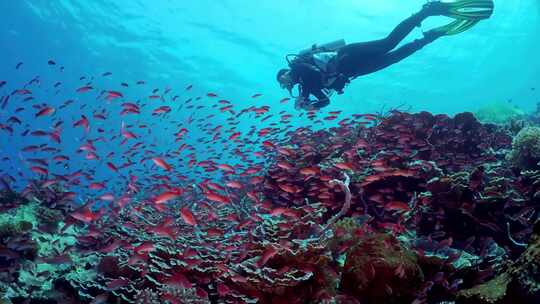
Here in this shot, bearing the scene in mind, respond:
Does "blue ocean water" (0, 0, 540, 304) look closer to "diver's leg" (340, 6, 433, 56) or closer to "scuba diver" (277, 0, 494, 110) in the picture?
"scuba diver" (277, 0, 494, 110)

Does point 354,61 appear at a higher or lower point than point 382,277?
higher

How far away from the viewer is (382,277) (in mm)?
3594

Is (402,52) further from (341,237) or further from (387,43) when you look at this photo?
(341,237)

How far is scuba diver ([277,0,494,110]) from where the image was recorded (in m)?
10.1

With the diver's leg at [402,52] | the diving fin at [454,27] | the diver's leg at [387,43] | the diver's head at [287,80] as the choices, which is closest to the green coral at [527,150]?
the diver's leg at [402,52]

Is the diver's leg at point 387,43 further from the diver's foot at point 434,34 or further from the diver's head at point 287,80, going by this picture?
the diver's head at point 287,80

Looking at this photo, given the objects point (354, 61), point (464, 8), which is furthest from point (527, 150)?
point (464, 8)

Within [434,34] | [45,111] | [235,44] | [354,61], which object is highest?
[235,44]

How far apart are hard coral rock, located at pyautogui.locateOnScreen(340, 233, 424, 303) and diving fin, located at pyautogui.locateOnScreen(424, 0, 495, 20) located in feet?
33.9

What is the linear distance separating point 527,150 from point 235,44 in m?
35.4

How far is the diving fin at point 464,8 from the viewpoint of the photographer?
11.0 metres

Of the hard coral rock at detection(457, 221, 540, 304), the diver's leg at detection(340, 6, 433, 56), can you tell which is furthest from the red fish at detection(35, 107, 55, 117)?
the hard coral rock at detection(457, 221, 540, 304)

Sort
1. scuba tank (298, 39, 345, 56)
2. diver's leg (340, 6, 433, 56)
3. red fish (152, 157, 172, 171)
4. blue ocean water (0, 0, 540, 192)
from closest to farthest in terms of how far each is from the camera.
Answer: red fish (152, 157, 172, 171) → scuba tank (298, 39, 345, 56) → diver's leg (340, 6, 433, 56) → blue ocean water (0, 0, 540, 192)

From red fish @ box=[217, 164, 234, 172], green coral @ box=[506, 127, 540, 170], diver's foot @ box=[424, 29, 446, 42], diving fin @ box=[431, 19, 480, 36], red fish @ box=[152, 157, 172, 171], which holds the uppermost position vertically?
diving fin @ box=[431, 19, 480, 36]
